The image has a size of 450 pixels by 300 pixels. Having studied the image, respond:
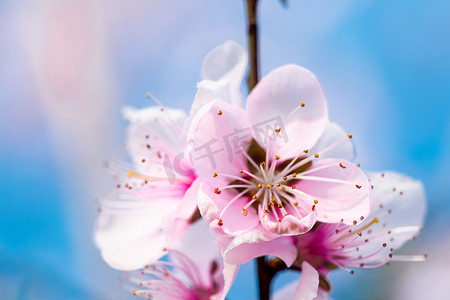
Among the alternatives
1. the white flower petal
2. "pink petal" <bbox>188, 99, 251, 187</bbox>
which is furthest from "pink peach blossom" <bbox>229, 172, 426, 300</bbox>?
the white flower petal

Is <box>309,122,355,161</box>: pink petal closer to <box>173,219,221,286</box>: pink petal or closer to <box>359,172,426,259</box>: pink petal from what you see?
<box>359,172,426,259</box>: pink petal

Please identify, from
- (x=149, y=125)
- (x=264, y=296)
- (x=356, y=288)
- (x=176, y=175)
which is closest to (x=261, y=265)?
(x=264, y=296)

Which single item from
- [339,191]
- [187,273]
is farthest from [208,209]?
[187,273]

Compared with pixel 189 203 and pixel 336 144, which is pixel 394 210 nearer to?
pixel 336 144

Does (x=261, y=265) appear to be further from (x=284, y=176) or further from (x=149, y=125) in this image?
(x=149, y=125)

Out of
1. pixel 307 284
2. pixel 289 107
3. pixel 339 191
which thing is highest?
pixel 289 107
